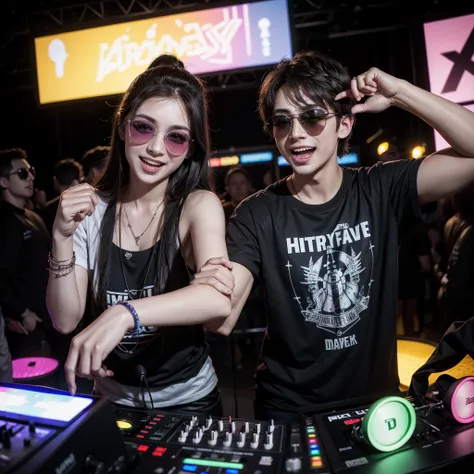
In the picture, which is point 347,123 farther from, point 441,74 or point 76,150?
point 76,150

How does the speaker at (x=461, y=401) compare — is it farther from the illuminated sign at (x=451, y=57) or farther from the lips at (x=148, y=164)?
the illuminated sign at (x=451, y=57)

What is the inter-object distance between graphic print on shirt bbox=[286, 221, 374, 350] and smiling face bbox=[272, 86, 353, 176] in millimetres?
285

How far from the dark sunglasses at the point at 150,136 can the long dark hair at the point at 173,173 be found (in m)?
0.07

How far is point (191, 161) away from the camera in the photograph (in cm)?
174

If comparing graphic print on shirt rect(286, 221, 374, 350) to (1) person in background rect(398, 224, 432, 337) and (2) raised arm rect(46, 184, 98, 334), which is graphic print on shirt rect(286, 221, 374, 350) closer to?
(2) raised arm rect(46, 184, 98, 334)

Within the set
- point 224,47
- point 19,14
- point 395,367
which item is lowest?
point 395,367

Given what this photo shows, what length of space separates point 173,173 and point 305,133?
0.54 meters

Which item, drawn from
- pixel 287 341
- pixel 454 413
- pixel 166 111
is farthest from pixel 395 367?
pixel 166 111

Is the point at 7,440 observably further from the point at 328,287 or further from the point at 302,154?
the point at 302,154

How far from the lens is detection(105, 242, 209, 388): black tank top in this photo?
1531mm

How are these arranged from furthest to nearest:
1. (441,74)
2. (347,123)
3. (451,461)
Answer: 1. (441,74)
2. (347,123)
3. (451,461)

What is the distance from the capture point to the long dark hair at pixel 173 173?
1.55m

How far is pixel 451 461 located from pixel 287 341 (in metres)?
0.77

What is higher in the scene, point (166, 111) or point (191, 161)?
point (166, 111)
